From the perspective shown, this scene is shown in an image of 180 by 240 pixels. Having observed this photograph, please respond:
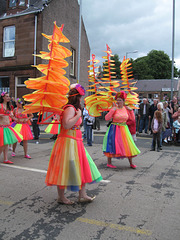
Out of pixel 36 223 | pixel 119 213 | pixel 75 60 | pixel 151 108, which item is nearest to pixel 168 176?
pixel 119 213

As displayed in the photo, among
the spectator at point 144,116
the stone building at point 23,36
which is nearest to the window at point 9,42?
the stone building at point 23,36

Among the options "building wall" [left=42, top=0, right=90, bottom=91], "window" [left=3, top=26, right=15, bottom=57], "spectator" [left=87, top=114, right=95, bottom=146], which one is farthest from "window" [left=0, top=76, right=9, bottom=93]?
"spectator" [left=87, top=114, right=95, bottom=146]

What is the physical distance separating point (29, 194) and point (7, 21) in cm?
1832

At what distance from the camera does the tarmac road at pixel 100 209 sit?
2.67 meters

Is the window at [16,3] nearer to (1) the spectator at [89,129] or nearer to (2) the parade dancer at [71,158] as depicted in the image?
(1) the spectator at [89,129]

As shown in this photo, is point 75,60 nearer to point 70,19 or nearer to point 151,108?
point 70,19

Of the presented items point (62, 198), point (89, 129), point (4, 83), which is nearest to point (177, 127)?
point (89, 129)

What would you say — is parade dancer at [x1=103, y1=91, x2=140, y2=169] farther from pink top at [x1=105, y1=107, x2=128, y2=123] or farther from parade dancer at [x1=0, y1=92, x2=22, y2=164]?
parade dancer at [x1=0, y1=92, x2=22, y2=164]

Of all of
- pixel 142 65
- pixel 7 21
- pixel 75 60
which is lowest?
pixel 75 60

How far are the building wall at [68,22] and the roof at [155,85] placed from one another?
40.5 metres

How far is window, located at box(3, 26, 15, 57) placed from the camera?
18.6m

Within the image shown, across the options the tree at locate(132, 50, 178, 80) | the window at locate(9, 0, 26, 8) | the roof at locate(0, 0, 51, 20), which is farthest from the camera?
the tree at locate(132, 50, 178, 80)

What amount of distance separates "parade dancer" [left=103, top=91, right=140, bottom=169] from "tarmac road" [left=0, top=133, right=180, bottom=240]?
472 mm

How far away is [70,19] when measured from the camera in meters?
21.4
